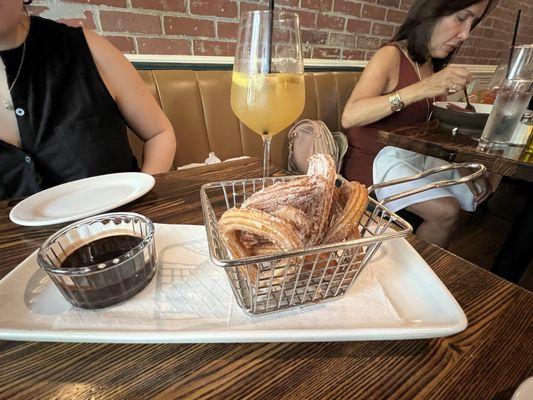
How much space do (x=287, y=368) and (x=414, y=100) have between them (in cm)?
136

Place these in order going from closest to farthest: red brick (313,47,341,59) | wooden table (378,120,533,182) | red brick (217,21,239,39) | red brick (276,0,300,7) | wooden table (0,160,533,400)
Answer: wooden table (0,160,533,400) < wooden table (378,120,533,182) < red brick (217,21,239,39) < red brick (276,0,300,7) < red brick (313,47,341,59)

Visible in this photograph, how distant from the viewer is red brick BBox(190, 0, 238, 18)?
4.67 feet

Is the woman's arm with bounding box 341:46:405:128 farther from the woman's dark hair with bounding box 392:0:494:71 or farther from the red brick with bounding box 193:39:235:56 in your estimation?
the red brick with bounding box 193:39:235:56

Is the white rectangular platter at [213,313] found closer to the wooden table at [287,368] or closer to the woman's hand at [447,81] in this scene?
the wooden table at [287,368]

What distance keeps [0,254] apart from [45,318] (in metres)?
0.23

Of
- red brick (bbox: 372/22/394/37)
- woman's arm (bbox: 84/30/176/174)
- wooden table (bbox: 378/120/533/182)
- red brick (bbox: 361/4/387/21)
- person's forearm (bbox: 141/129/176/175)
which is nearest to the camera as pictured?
wooden table (bbox: 378/120/533/182)

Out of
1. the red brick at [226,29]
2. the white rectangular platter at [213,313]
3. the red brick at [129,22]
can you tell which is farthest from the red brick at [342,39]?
the white rectangular platter at [213,313]

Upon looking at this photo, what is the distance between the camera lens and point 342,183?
52 cm

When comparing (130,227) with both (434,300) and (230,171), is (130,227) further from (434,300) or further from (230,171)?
(434,300)

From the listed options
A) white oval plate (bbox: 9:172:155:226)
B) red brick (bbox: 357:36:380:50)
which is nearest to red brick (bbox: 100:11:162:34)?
white oval plate (bbox: 9:172:155:226)

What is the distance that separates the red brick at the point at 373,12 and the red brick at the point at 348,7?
56mm

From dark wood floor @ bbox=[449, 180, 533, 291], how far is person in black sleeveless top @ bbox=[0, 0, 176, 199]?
1.92m

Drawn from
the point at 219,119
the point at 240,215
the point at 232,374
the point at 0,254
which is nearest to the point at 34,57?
the point at 0,254

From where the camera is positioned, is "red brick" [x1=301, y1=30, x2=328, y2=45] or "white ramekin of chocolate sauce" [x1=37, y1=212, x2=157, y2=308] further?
"red brick" [x1=301, y1=30, x2=328, y2=45]
